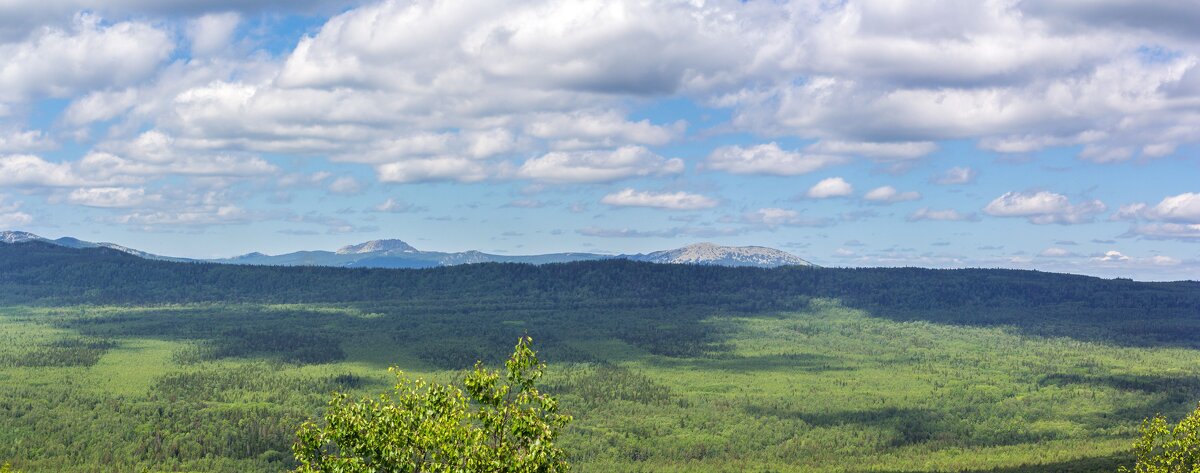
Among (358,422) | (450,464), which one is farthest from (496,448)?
(358,422)

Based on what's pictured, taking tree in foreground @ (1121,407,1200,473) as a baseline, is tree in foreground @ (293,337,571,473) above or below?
above

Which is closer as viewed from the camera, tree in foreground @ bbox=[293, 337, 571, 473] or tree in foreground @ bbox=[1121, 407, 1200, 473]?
tree in foreground @ bbox=[293, 337, 571, 473]

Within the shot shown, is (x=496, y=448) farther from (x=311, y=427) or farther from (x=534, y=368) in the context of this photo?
(x=311, y=427)

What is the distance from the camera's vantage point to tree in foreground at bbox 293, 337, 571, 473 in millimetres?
45812

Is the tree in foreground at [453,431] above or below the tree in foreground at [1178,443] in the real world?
above

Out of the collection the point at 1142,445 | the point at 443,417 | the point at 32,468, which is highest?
the point at 443,417

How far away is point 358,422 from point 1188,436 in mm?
55244

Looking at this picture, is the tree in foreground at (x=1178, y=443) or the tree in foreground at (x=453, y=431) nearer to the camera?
the tree in foreground at (x=453, y=431)

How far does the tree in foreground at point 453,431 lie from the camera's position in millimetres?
45812

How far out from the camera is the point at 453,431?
4666 centimetres

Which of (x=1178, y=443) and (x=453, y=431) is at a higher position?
(x=453, y=431)

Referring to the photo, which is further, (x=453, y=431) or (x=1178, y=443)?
(x=1178, y=443)

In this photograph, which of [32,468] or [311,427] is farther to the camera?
[32,468]

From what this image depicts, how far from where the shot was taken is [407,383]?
158 ft
